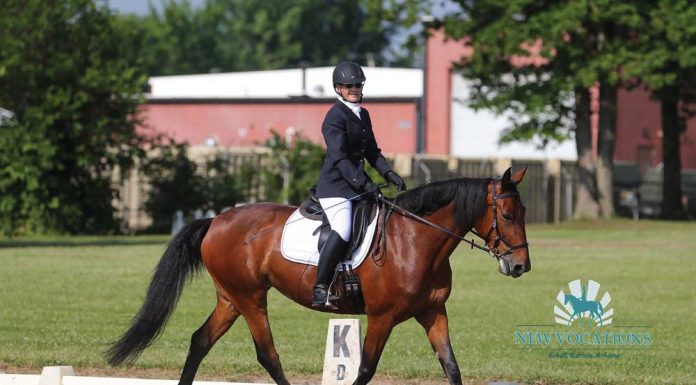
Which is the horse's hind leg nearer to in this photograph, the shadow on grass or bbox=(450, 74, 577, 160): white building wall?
the shadow on grass

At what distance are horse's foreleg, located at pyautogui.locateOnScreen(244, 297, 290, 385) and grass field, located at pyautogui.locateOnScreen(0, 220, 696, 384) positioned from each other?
1.80 metres

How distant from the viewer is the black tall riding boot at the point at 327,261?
10.2 m

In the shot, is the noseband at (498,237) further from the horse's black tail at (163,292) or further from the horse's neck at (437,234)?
the horse's black tail at (163,292)

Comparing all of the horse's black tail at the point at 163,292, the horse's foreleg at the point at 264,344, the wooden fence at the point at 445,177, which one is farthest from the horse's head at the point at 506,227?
the wooden fence at the point at 445,177

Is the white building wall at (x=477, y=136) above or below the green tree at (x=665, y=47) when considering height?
below

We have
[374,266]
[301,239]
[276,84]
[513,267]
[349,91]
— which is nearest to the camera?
[513,267]

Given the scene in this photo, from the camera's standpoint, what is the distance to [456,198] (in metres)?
10.3

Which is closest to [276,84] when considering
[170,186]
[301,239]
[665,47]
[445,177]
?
[445,177]

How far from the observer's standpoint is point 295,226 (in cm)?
1078

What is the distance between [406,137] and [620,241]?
865 inches

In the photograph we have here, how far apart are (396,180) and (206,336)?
7.14ft

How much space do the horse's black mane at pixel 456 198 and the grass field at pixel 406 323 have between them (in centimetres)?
264

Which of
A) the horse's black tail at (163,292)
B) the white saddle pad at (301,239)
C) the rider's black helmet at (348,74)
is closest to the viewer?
the rider's black helmet at (348,74)

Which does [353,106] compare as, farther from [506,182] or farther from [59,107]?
[59,107]
